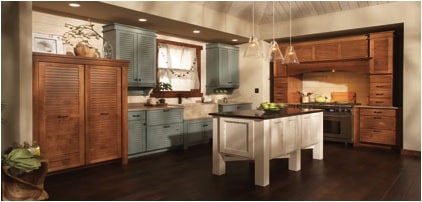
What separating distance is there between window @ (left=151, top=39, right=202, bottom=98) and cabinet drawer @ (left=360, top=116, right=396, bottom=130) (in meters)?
3.14

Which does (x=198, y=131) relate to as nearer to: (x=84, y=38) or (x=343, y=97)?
(x=84, y=38)

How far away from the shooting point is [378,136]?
5.50 metres

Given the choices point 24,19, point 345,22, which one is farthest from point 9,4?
point 345,22

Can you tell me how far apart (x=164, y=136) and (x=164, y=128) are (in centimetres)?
13

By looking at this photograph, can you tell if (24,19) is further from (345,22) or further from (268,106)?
(345,22)

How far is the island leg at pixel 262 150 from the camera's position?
11.1 ft

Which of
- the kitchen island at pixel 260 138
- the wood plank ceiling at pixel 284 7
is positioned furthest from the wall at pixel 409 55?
the kitchen island at pixel 260 138

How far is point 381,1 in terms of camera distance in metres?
5.20

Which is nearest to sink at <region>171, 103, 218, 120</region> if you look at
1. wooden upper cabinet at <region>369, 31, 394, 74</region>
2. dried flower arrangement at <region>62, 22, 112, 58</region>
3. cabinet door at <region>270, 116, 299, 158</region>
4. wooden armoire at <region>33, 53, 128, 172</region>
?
wooden armoire at <region>33, 53, 128, 172</region>

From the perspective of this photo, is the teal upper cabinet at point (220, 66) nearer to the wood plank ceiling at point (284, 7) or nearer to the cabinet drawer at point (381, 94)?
the wood plank ceiling at point (284, 7)

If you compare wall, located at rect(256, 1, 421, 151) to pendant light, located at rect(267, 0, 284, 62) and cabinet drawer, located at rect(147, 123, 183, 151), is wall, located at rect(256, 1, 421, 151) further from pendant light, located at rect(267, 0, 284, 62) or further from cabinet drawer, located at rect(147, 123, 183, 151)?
cabinet drawer, located at rect(147, 123, 183, 151)

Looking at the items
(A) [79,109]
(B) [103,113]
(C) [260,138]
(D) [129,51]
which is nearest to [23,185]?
(A) [79,109]

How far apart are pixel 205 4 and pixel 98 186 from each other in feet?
10.8

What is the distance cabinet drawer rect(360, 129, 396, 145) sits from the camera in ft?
17.6
